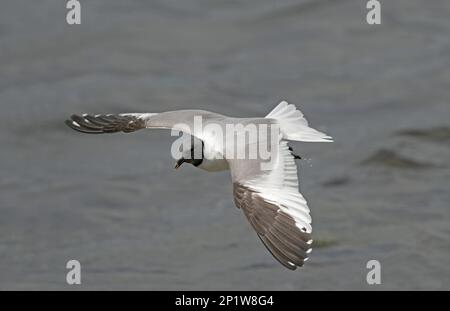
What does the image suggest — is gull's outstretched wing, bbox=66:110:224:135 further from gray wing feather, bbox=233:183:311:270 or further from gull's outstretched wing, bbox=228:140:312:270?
gray wing feather, bbox=233:183:311:270

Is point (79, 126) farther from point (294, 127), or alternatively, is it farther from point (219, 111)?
point (219, 111)

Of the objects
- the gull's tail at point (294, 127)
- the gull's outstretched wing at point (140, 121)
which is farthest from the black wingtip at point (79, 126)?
the gull's tail at point (294, 127)

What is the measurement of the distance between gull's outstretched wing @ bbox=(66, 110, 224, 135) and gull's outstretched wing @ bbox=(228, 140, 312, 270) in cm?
66

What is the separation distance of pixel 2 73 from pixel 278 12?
3034 millimetres

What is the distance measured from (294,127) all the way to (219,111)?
187 inches

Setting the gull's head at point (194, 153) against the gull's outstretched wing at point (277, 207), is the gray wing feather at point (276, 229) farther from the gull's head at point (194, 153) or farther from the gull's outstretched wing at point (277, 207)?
the gull's head at point (194, 153)

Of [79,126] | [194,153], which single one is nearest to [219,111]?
[79,126]

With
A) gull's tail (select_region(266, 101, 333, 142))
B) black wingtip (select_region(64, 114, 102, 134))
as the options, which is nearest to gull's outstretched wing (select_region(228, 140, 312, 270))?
gull's tail (select_region(266, 101, 333, 142))

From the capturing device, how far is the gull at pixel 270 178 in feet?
16.2

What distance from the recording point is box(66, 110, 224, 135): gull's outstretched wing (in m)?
6.03

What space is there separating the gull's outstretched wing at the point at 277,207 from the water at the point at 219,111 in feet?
8.60

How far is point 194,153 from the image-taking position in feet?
18.8

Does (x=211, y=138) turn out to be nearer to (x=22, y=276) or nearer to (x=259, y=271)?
(x=259, y=271)
